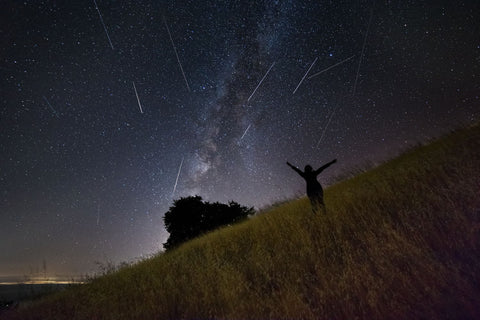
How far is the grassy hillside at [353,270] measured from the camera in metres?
2.43

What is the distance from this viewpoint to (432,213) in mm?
3812

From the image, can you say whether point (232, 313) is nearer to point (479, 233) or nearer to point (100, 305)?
point (479, 233)

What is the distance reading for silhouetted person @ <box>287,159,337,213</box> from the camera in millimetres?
6723

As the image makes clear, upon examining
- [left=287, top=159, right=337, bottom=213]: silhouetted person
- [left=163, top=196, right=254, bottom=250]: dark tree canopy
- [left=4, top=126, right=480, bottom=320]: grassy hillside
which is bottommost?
[left=4, top=126, right=480, bottom=320]: grassy hillside

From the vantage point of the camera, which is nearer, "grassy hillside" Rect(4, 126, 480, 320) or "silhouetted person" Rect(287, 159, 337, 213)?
"grassy hillside" Rect(4, 126, 480, 320)

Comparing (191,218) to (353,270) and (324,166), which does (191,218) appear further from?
(353,270)

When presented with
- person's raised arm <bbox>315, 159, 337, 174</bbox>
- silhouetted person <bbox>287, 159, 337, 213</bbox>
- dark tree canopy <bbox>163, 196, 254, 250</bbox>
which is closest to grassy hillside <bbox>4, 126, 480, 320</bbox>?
silhouetted person <bbox>287, 159, 337, 213</bbox>

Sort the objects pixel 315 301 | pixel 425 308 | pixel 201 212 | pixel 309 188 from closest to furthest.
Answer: pixel 425 308 < pixel 315 301 < pixel 309 188 < pixel 201 212

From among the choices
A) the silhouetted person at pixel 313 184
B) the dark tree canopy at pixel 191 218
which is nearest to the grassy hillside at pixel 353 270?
the silhouetted person at pixel 313 184

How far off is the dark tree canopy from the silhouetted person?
1520 centimetres

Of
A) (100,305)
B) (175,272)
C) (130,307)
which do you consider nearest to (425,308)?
(130,307)

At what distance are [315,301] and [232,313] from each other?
1018 millimetres

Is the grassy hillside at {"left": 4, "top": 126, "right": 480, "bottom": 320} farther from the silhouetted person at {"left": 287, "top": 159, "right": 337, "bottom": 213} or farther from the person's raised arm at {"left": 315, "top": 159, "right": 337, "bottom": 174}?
the person's raised arm at {"left": 315, "top": 159, "right": 337, "bottom": 174}

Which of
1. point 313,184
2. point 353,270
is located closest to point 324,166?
point 313,184
